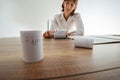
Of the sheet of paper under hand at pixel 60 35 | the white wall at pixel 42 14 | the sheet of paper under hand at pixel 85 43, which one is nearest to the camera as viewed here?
the sheet of paper under hand at pixel 85 43

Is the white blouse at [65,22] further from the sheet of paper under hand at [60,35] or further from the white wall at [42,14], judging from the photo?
the white wall at [42,14]

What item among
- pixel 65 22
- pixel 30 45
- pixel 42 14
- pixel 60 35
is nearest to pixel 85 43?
pixel 30 45

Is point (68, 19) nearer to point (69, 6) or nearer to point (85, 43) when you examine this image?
point (69, 6)

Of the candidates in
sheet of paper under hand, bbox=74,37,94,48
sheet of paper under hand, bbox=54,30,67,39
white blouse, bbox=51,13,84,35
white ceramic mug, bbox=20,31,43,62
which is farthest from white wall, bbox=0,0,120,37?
white ceramic mug, bbox=20,31,43,62

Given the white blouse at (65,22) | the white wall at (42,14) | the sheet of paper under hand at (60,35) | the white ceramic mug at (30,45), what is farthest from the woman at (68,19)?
the white ceramic mug at (30,45)

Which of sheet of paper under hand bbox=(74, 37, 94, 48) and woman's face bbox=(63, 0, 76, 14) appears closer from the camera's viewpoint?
sheet of paper under hand bbox=(74, 37, 94, 48)

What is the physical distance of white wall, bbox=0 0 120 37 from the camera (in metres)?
2.88

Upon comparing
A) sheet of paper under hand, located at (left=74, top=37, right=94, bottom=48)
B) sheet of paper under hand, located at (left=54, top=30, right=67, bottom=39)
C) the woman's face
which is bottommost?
sheet of paper under hand, located at (left=74, top=37, right=94, bottom=48)

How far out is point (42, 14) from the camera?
121 inches

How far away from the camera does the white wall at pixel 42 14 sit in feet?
9.44

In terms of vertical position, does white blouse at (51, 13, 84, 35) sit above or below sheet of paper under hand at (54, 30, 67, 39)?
above

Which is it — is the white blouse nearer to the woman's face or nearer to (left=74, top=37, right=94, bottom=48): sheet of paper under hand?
the woman's face

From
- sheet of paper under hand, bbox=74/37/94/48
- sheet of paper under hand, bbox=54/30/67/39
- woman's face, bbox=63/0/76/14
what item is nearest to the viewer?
sheet of paper under hand, bbox=74/37/94/48

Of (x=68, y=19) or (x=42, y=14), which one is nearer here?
(x=68, y=19)
